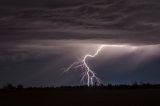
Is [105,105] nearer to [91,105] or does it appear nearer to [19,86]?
[91,105]

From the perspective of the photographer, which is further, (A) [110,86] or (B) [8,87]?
(A) [110,86]

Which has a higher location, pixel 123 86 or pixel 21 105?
pixel 123 86

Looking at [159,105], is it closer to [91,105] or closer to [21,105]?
[91,105]

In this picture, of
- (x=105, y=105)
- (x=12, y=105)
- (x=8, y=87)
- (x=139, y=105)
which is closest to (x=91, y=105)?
(x=105, y=105)

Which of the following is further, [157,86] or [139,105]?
[157,86]

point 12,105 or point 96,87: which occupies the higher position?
point 96,87

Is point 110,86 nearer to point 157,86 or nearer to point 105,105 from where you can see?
point 157,86

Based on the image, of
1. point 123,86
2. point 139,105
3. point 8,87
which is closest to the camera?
point 139,105

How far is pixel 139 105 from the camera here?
108 ft

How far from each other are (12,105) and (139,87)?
2982cm

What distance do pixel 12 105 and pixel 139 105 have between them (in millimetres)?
Answer: 8223

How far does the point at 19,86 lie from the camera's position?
6006 centimetres

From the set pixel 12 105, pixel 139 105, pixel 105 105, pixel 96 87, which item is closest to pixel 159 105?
pixel 139 105

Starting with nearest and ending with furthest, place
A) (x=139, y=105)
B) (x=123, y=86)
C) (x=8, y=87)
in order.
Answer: (x=139, y=105), (x=8, y=87), (x=123, y=86)
